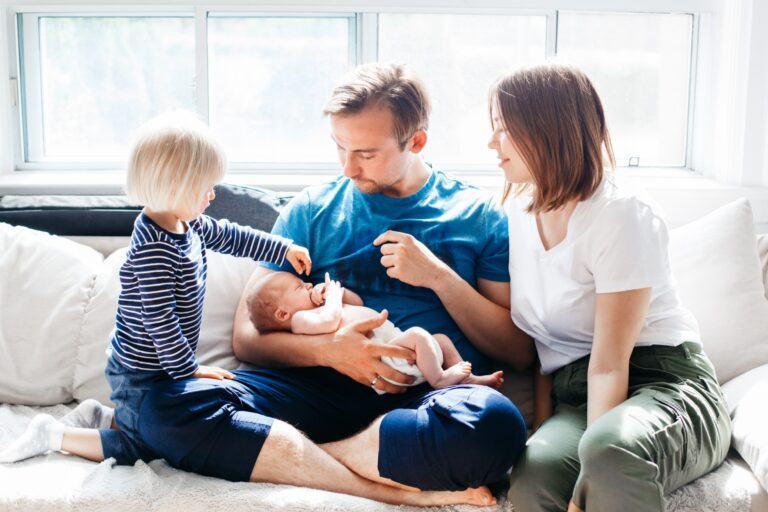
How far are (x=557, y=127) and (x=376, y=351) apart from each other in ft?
2.02

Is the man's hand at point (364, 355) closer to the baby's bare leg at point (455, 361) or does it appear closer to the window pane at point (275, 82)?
the baby's bare leg at point (455, 361)

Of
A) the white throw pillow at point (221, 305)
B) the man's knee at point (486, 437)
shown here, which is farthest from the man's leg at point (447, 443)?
the white throw pillow at point (221, 305)

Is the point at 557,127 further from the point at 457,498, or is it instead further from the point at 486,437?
the point at 457,498

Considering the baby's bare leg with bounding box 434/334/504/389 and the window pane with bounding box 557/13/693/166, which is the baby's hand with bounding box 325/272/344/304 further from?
the window pane with bounding box 557/13/693/166

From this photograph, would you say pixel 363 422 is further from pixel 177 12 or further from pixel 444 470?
pixel 177 12

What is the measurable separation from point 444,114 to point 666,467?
155 cm

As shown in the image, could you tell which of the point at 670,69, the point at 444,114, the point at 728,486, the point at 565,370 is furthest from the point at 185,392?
the point at 670,69

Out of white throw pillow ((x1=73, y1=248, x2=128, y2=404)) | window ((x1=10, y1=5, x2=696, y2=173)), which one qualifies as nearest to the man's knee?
white throw pillow ((x1=73, y1=248, x2=128, y2=404))

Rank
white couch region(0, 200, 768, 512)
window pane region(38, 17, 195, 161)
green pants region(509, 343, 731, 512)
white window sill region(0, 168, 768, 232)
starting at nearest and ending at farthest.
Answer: green pants region(509, 343, 731, 512), white couch region(0, 200, 768, 512), white window sill region(0, 168, 768, 232), window pane region(38, 17, 195, 161)

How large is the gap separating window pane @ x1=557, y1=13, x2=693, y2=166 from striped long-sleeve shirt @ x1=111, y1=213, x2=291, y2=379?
151 cm

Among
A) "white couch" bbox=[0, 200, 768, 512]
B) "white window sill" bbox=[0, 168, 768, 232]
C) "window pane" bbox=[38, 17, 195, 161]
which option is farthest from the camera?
"window pane" bbox=[38, 17, 195, 161]

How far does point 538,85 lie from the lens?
69.3 inches

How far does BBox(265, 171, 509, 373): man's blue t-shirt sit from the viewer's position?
79.7 inches

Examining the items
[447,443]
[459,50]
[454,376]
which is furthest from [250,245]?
[459,50]
